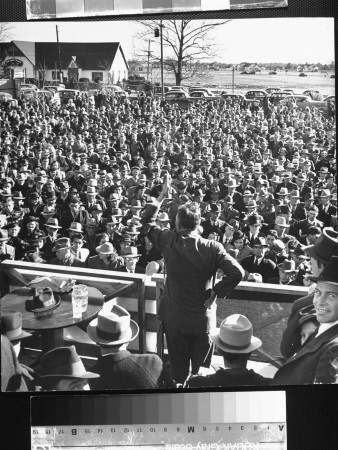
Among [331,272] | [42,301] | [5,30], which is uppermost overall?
[5,30]

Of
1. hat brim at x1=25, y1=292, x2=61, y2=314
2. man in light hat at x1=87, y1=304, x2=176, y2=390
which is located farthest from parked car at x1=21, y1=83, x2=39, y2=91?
man in light hat at x1=87, y1=304, x2=176, y2=390

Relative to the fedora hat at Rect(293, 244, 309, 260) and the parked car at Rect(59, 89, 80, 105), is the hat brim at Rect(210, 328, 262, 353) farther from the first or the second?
the parked car at Rect(59, 89, 80, 105)

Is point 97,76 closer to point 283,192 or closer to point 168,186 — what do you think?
point 168,186

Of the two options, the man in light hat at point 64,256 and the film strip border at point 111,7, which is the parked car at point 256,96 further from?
the man in light hat at point 64,256

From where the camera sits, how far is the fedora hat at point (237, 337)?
2.89 m

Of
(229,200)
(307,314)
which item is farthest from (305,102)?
(307,314)

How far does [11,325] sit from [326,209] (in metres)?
1.49

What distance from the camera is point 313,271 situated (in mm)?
2895

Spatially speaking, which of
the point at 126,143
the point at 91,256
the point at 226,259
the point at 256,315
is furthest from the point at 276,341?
the point at 126,143

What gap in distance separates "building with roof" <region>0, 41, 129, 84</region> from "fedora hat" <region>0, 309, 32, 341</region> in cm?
107

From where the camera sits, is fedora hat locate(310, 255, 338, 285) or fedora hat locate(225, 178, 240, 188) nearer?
fedora hat locate(310, 255, 338, 285)

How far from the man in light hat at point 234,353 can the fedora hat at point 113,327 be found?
14.3 inches

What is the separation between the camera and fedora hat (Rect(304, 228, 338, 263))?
2.88m

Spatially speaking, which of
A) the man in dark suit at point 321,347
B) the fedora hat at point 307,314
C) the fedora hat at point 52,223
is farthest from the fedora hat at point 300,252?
the fedora hat at point 52,223
